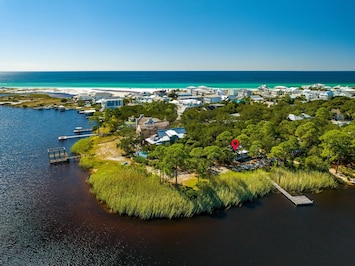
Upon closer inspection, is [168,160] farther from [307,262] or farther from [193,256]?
[307,262]

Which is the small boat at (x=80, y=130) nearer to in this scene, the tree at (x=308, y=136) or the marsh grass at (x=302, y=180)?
the marsh grass at (x=302, y=180)

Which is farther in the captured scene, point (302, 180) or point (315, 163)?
point (315, 163)

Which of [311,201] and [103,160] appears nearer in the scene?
[311,201]

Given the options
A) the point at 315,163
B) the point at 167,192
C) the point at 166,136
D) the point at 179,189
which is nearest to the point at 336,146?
the point at 315,163

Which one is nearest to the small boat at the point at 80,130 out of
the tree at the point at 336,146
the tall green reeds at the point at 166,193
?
the tall green reeds at the point at 166,193

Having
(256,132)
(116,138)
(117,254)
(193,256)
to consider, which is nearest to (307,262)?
(193,256)

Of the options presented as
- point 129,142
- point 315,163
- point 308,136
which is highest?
point 308,136

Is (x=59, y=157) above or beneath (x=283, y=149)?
beneath

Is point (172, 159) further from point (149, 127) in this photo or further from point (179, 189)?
point (149, 127)
